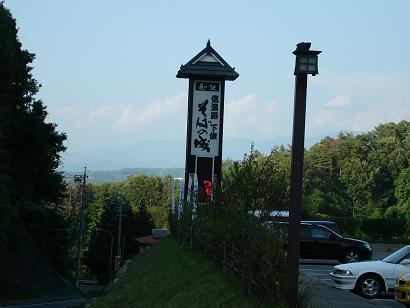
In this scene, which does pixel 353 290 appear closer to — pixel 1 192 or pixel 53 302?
pixel 1 192

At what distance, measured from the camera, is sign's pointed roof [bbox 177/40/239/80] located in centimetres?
2366

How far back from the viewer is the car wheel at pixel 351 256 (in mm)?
24781

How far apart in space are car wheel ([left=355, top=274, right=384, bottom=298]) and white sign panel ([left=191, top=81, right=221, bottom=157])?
833cm

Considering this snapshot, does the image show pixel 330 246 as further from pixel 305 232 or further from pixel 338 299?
pixel 338 299

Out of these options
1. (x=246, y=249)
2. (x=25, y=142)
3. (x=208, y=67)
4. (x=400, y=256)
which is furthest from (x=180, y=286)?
(x=25, y=142)

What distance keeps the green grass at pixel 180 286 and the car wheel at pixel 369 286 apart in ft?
13.4

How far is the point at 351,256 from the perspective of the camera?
81.6 feet

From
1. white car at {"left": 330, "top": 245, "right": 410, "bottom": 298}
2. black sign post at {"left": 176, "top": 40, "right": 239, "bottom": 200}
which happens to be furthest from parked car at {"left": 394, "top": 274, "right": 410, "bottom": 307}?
black sign post at {"left": 176, "top": 40, "right": 239, "bottom": 200}

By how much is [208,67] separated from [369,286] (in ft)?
35.1

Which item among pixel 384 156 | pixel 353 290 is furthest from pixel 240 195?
pixel 384 156

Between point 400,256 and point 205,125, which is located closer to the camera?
point 400,256

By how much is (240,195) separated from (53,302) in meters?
29.8

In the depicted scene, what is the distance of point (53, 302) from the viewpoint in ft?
130

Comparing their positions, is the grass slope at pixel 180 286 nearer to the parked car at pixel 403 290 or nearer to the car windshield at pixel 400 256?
the parked car at pixel 403 290
